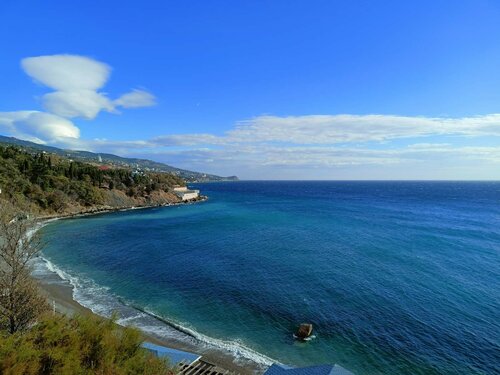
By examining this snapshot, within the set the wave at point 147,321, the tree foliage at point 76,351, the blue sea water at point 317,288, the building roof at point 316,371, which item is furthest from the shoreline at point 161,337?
the tree foliage at point 76,351

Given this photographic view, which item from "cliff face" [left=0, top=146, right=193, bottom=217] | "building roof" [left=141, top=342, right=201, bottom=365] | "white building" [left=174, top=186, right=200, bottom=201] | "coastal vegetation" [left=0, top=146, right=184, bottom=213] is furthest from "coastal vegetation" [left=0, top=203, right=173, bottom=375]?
"white building" [left=174, top=186, right=200, bottom=201]

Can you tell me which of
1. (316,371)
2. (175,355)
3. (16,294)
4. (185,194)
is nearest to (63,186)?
(185,194)

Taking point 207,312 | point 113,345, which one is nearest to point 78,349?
point 113,345

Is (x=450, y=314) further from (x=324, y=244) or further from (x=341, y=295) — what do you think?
(x=324, y=244)

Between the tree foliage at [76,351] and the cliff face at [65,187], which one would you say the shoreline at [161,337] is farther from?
the cliff face at [65,187]

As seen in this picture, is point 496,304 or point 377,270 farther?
point 377,270

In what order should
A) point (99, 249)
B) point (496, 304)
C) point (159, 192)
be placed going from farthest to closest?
point (159, 192) → point (99, 249) → point (496, 304)

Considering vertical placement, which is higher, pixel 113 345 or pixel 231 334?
pixel 113 345
